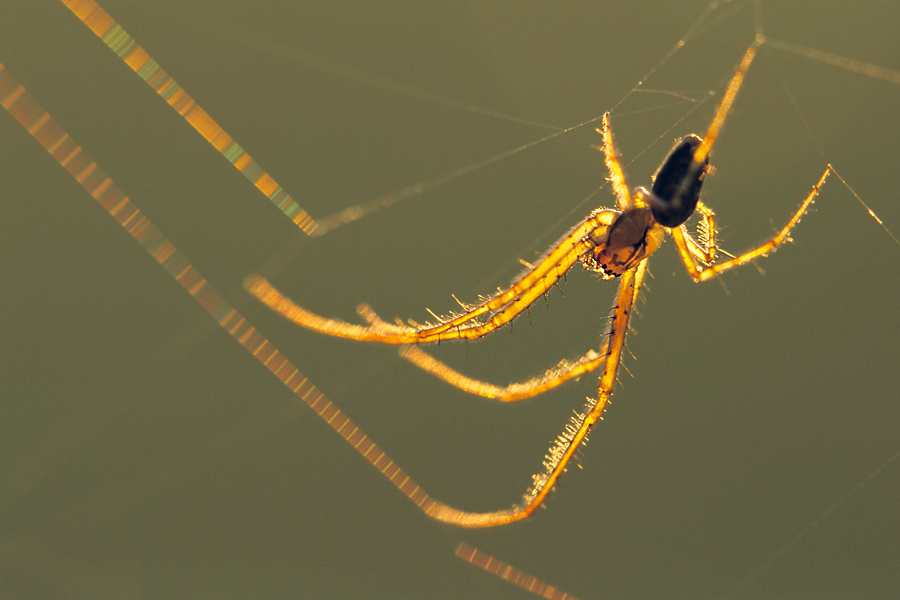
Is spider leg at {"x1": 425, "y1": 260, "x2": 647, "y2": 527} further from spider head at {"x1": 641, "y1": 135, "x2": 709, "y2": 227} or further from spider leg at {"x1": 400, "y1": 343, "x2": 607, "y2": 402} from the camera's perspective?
spider head at {"x1": 641, "y1": 135, "x2": 709, "y2": 227}

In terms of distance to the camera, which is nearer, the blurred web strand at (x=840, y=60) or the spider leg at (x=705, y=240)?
the spider leg at (x=705, y=240)

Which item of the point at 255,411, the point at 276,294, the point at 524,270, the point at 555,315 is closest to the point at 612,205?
the point at 524,270

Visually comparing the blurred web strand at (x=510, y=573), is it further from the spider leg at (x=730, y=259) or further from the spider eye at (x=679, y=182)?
the spider eye at (x=679, y=182)

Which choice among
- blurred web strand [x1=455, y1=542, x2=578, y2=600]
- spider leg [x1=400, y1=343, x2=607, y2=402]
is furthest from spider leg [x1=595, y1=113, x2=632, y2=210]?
blurred web strand [x1=455, y1=542, x2=578, y2=600]

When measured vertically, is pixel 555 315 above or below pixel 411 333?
above

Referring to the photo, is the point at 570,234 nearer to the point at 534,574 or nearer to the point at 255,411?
the point at 255,411

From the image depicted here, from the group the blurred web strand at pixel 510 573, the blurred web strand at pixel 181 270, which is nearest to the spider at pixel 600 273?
the blurred web strand at pixel 181 270

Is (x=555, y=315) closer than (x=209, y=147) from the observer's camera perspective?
Yes

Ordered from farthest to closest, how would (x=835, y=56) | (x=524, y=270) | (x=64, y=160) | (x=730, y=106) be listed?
(x=64, y=160) < (x=835, y=56) < (x=524, y=270) < (x=730, y=106)
